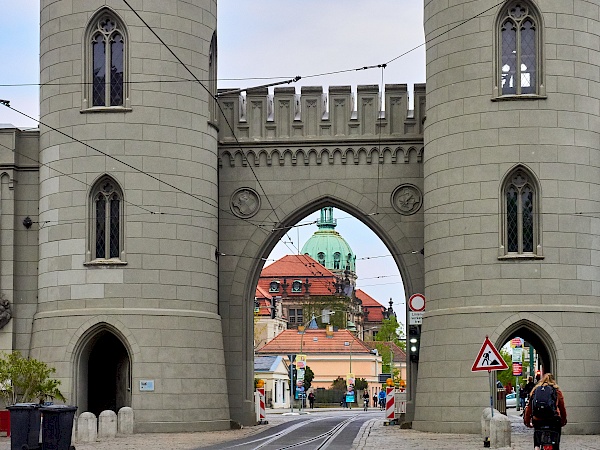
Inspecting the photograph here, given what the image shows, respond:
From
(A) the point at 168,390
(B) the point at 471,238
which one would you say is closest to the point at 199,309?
(A) the point at 168,390

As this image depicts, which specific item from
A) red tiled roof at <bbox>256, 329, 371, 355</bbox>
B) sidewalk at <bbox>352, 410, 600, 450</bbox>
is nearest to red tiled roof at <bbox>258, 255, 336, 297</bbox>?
red tiled roof at <bbox>256, 329, 371, 355</bbox>

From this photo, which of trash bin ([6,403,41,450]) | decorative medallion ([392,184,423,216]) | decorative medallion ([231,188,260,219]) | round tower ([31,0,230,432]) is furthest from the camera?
decorative medallion ([231,188,260,219])

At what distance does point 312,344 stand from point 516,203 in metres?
87.1

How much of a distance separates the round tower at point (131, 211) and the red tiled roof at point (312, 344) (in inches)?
2932

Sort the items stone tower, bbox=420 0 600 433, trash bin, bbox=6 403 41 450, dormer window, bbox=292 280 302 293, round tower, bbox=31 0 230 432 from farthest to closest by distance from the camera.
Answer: dormer window, bbox=292 280 302 293, round tower, bbox=31 0 230 432, stone tower, bbox=420 0 600 433, trash bin, bbox=6 403 41 450

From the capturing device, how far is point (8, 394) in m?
33.2

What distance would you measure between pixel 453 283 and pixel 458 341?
1.50m

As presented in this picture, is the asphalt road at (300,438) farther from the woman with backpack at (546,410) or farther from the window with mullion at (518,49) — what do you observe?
the window with mullion at (518,49)

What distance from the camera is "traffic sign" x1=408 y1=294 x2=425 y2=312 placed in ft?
114

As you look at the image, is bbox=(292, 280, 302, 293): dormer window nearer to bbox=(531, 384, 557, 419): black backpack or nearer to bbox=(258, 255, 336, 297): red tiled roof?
bbox=(258, 255, 336, 297): red tiled roof

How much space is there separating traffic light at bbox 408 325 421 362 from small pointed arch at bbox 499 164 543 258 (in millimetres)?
4022

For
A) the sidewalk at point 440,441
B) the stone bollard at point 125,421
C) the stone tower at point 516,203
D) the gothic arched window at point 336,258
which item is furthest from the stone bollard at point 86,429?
the gothic arched window at point 336,258

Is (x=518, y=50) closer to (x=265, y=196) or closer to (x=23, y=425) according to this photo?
(x=265, y=196)

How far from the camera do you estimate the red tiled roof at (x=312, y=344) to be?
372 ft
